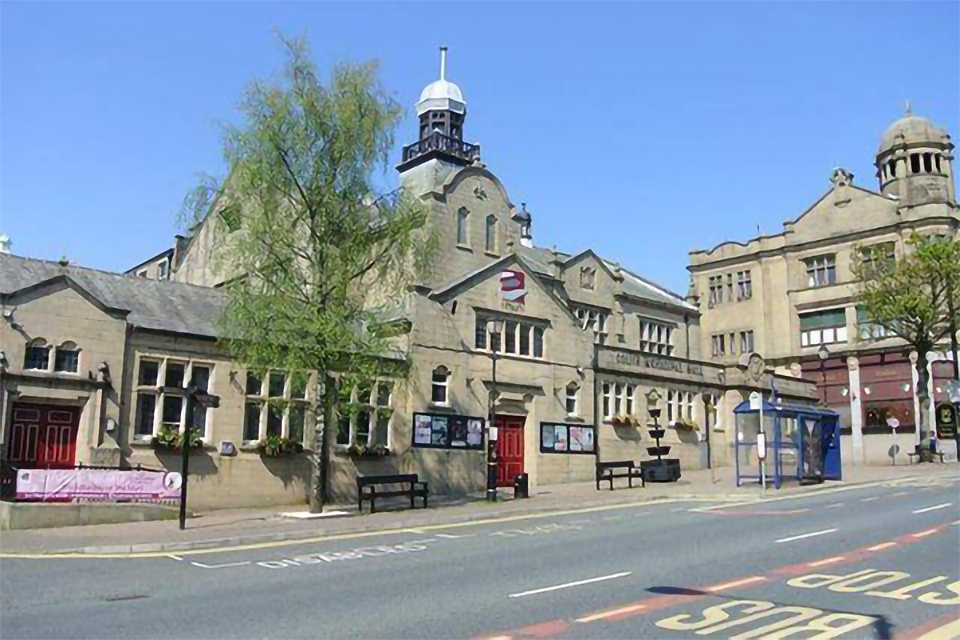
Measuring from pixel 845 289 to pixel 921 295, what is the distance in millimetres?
14092

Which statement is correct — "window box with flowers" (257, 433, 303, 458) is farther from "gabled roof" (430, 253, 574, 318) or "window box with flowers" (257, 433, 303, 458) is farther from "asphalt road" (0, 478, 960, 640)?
"asphalt road" (0, 478, 960, 640)

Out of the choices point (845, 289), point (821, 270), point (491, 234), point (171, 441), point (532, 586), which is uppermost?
point (821, 270)

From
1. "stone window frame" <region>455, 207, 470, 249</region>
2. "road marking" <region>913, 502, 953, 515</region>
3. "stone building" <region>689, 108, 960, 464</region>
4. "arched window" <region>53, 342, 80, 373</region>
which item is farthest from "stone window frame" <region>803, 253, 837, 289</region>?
"arched window" <region>53, 342, 80, 373</region>

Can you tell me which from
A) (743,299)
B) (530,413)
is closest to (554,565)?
(530,413)

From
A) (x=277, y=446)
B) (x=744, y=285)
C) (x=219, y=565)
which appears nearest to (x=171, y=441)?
(x=277, y=446)

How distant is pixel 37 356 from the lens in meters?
22.2

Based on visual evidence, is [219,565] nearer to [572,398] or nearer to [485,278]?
[485,278]

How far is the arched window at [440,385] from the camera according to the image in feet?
99.2

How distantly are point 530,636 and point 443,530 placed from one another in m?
10.7

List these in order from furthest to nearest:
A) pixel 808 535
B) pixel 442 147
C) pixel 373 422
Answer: pixel 442 147 → pixel 373 422 → pixel 808 535

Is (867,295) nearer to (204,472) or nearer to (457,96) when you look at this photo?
(457,96)

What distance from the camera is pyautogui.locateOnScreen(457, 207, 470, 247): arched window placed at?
3531 centimetres

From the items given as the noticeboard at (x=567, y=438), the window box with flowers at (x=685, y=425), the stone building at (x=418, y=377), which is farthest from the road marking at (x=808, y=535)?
the window box with flowers at (x=685, y=425)

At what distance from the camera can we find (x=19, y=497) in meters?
20.0
